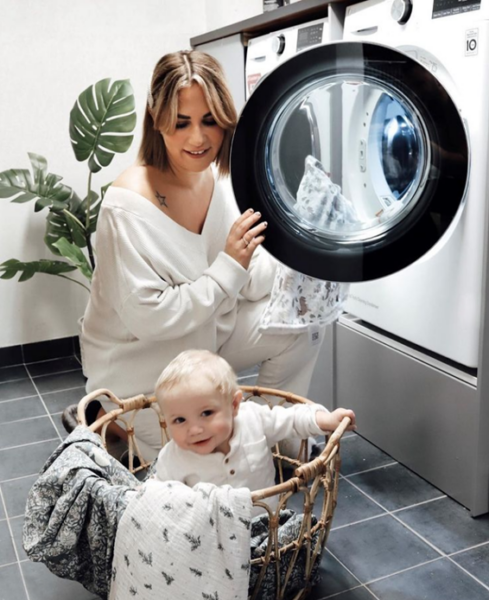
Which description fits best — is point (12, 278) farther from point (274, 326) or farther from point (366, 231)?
point (366, 231)

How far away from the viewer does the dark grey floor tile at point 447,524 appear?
162 cm

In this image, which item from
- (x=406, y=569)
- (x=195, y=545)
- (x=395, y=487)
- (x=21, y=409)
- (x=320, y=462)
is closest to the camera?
(x=195, y=545)

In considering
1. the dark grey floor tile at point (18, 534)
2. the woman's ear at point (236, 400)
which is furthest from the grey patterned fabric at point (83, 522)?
the dark grey floor tile at point (18, 534)

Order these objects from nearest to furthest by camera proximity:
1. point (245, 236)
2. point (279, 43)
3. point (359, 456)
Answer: point (245, 236) → point (359, 456) → point (279, 43)

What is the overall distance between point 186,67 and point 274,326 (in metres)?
0.63

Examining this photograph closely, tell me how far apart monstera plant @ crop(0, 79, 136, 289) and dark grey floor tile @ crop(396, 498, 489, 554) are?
54.2 inches

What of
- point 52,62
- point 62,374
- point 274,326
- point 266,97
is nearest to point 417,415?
point 274,326

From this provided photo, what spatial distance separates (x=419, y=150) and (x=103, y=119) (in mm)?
1266

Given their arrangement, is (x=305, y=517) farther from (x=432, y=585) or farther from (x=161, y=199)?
(x=161, y=199)

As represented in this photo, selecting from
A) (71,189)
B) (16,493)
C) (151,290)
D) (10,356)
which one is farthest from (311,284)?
(10,356)

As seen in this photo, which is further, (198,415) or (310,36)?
(310,36)

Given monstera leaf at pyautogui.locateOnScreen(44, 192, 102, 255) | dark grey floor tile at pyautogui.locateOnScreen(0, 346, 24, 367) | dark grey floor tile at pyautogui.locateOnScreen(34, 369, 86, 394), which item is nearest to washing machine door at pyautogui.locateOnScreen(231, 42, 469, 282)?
monstera leaf at pyautogui.locateOnScreen(44, 192, 102, 255)

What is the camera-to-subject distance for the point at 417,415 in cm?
188

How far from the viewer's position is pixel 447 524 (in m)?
1.69
